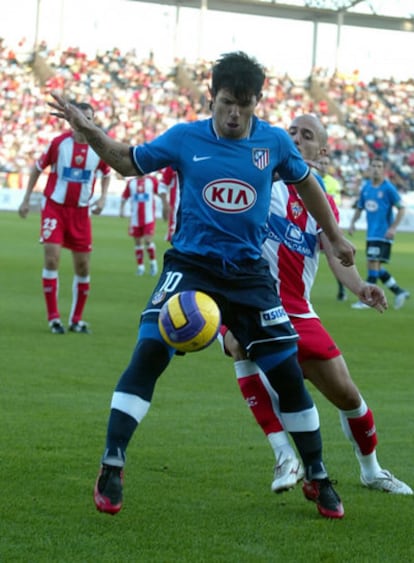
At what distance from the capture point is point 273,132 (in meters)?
5.39

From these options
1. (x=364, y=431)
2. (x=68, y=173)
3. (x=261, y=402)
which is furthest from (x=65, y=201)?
(x=364, y=431)

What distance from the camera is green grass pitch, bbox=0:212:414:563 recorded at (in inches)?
192

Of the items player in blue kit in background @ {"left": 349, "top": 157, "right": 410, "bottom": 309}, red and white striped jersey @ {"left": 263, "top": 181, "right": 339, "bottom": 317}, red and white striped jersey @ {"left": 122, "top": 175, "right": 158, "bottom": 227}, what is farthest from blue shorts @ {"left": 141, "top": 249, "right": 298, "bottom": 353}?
red and white striped jersey @ {"left": 122, "top": 175, "right": 158, "bottom": 227}

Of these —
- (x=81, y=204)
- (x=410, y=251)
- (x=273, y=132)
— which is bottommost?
(x=410, y=251)

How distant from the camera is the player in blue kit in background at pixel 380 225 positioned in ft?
59.6

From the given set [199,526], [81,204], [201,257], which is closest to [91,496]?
[199,526]

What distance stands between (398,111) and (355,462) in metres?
55.8

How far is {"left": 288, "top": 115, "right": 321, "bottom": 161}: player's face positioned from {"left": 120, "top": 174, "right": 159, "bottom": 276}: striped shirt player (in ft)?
53.3

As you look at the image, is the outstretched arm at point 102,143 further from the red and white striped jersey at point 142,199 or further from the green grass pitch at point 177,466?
the red and white striped jersey at point 142,199

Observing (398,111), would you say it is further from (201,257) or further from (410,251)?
(201,257)

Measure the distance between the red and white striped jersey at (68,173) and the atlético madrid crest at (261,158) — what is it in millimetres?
7802

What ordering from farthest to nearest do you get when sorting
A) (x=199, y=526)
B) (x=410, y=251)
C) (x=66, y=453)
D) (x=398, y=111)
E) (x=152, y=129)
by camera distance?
(x=398, y=111), (x=152, y=129), (x=410, y=251), (x=66, y=453), (x=199, y=526)

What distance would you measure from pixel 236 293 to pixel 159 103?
53700 millimetres

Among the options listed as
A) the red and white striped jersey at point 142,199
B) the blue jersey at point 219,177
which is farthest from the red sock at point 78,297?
the red and white striped jersey at point 142,199
